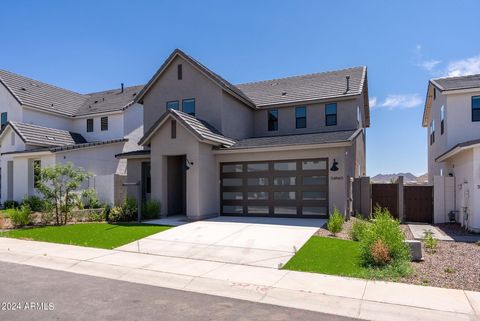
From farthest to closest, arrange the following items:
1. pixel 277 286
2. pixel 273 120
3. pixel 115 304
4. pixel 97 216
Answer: pixel 273 120
pixel 97 216
pixel 277 286
pixel 115 304

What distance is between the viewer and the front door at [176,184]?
17.7 metres

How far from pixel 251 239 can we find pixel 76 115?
910 inches

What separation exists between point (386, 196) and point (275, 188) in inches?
225

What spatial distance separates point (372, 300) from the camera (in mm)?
6324

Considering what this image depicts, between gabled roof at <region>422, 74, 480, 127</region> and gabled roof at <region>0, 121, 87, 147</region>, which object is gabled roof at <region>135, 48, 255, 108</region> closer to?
gabled roof at <region>0, 121, 87, 147</region>

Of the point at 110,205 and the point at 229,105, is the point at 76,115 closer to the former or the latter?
the point at 110,205

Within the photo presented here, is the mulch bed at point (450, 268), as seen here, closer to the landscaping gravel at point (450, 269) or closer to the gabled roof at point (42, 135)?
the landscaping gravel at point (450, 269)

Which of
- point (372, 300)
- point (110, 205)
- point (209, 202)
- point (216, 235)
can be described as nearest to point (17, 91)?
point (110, 205)

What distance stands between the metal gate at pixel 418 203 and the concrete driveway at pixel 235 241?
5155 mm

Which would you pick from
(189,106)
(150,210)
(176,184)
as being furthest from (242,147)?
(150,210)

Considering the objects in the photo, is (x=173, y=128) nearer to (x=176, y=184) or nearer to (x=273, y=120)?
(x=176, y=184)

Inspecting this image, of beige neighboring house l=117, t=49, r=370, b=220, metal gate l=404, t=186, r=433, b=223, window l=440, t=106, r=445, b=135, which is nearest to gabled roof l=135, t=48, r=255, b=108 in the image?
beige neighboring house l=117, t=49, r=370, b=220

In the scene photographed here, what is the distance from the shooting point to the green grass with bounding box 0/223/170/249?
11898 millimetres

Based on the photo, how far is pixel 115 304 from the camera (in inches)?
243
